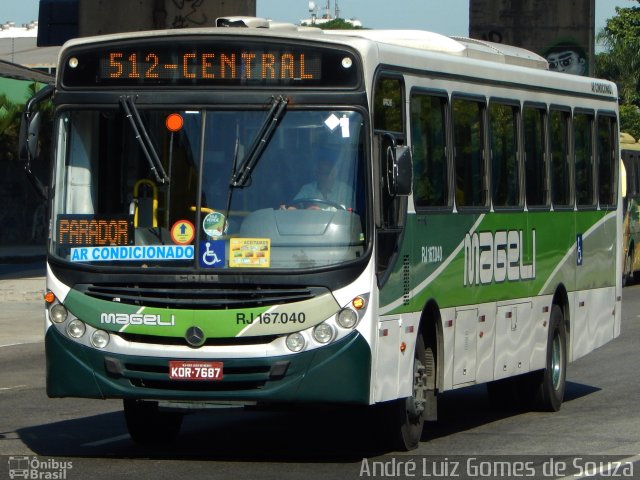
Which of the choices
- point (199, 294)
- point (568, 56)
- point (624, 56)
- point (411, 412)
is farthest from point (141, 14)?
point (624, 56)

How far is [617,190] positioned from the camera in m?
16.8

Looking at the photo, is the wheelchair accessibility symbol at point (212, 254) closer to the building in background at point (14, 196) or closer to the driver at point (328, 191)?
the driver at point (328, 191)

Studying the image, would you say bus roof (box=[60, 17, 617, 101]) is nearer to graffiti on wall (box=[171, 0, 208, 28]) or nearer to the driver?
the driver

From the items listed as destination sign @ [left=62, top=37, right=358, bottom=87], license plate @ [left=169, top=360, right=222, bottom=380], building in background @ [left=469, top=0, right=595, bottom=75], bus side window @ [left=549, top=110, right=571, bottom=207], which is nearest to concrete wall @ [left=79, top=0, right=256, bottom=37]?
building in background @ [left=469, top=0, right=595, bottom=75]

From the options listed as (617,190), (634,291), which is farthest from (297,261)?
(634,291)

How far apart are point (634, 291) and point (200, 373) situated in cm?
2485

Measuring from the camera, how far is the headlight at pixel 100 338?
10.5 meters

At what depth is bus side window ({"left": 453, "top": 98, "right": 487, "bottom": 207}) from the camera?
12367mm

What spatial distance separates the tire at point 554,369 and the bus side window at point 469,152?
2.16 m

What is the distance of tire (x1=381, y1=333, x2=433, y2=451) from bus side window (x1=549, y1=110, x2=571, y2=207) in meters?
3.54

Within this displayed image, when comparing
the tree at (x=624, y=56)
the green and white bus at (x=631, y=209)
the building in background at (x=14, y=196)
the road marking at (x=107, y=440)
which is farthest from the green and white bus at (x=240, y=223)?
the tree at (x=624, y=56)

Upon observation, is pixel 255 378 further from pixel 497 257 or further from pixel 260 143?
pixel 497 257

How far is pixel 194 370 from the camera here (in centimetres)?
1027

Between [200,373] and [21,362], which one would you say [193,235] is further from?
[21,362]
